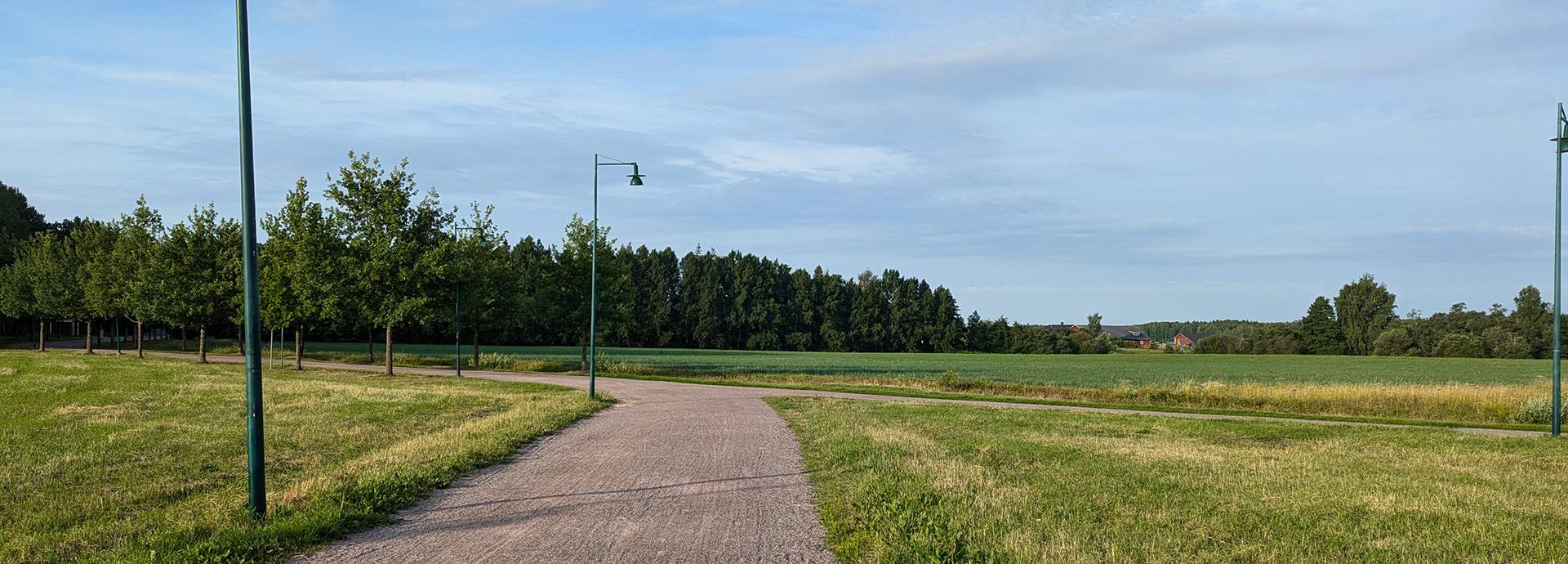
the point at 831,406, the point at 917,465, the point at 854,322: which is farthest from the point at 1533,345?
the point at 917,465

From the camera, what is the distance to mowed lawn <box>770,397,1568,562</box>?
25.2 feet

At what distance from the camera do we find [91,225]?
1998 inches

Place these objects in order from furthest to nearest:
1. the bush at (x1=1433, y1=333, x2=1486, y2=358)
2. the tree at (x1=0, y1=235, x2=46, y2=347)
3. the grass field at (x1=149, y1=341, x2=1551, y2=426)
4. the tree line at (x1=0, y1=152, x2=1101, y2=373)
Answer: the bush at (x1=1433, y1=333, x2=1486, y2=358)
the tree at (x1=0, y1=235, x2=46, y2=347)
the tree line at (x1=0, y1=152, x2=1101, y2=373)
the grass field at (x1=149, y1=341, x2=1551, y2=426)

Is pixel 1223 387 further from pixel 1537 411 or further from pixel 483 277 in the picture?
pixel 483 277

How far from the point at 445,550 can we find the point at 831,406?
15952 millimetres

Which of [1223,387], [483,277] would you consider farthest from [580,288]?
[1223,387]

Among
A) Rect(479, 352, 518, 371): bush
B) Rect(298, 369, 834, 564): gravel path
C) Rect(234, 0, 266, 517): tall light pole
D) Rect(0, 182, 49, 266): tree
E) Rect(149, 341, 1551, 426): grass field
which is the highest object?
Rect(0, 182, 49, 266): tree

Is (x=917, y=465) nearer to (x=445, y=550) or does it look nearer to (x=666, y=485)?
(x=666, y=485)

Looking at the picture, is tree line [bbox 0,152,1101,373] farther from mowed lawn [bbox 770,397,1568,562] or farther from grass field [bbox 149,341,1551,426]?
mowed lawn [bbox 770,397,1568,562]

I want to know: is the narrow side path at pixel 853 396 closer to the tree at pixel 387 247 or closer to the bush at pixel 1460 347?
A: the tree at pixel 387 247

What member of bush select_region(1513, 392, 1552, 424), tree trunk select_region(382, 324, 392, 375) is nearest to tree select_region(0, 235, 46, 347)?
tree trunk select_region(382, 324, 392, 375)

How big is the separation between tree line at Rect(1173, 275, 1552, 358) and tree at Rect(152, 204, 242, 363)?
91.6m

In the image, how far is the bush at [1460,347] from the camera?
80.6 metres

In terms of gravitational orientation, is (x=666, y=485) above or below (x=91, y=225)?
below
